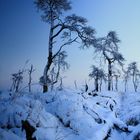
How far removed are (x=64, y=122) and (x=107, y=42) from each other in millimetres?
29072

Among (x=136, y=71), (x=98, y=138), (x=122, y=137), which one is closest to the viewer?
(x=98, y=138)

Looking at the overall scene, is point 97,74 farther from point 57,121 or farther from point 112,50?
point 57,121

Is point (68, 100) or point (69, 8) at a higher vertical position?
point (69, 8)

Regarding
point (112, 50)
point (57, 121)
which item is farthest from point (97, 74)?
point (57, 121)

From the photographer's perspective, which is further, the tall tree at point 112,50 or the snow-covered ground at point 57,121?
the tall tree at point 112,50

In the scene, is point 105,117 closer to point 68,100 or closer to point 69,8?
point 68,100

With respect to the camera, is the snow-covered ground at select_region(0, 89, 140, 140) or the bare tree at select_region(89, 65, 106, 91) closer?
the snow-covered ground at select_region(0, 89, 140, 140)

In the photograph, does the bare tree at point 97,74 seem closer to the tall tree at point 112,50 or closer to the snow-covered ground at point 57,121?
the tall tree at point 112,50

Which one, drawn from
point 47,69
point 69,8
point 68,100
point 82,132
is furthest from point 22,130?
point 69,8

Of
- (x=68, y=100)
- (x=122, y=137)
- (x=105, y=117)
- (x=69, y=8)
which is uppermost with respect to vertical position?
(x=69, y=8)

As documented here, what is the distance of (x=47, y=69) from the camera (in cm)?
1587

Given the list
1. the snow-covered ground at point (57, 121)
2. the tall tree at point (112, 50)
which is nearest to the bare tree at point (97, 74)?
the tall tree at point (112, 50)

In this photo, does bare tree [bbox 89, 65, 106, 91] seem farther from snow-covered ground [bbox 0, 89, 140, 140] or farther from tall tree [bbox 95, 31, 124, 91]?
snow-covered ground [bbox 0, 89, 140, 140]

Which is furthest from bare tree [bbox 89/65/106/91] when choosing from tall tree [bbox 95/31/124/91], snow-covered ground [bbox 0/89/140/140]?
snow-covered ground [bbox 0/89/140/140]
